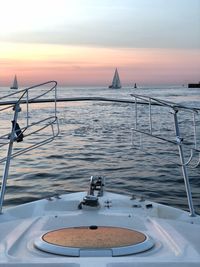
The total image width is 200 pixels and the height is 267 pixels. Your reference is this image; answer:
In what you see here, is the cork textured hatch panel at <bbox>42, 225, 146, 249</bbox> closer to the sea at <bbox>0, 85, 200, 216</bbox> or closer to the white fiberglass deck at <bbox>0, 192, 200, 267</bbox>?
the white fiberglass deck at <bbox>0, 192, 200, 267</bbox>

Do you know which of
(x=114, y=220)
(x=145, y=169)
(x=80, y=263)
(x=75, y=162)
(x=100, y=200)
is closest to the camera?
(x=80, y=263)

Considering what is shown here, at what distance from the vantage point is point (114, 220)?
4535 mm

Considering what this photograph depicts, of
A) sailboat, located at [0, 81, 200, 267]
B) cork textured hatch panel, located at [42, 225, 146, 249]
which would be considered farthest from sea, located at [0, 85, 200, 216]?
cork textured hatch panel, located at [42, 225, 146, 249]

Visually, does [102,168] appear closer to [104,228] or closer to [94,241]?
[104,228]

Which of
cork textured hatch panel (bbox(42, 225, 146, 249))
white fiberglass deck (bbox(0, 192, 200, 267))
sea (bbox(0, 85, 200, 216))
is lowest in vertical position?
sea (bbox(0, 85, 200, 216))

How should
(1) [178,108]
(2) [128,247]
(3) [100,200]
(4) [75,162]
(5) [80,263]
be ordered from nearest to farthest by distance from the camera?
(5) [80,263]
(2) [128,247]
(1) [178,108]
(3) [100,200]
(4) [75,162]

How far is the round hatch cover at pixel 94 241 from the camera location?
342 cm

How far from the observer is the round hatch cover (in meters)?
3.42

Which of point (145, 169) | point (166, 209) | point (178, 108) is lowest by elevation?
point (145, 169)

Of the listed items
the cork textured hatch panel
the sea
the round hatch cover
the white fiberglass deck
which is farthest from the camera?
the sea

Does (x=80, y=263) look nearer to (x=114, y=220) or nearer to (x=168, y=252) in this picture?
(x=168, y=252)

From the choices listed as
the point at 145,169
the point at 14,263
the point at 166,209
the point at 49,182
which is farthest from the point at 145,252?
the point at 145,169

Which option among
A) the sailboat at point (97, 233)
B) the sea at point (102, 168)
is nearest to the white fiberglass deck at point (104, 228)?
the sailboat at point (97, 233)

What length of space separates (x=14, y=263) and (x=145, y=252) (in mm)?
975
